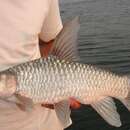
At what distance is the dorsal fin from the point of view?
3.43m

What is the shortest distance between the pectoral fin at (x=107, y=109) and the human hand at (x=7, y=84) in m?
0.58

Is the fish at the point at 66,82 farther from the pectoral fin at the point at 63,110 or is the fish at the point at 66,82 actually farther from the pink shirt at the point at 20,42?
the pink shirt at the point at 20,42

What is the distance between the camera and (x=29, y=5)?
3.57 metres

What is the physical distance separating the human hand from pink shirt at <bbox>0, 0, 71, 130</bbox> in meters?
0.31

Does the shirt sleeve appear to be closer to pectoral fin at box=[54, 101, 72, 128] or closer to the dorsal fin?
the dorsal fin

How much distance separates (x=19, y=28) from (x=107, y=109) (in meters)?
0.77

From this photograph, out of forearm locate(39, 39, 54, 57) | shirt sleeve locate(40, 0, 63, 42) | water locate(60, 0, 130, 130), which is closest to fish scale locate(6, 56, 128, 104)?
shirt sleeve locate(40, 0, 63, 42)

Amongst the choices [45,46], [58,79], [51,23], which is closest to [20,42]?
[58,79]

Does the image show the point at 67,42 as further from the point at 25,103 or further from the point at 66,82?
the point at 25,103

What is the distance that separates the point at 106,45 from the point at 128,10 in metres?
8.33

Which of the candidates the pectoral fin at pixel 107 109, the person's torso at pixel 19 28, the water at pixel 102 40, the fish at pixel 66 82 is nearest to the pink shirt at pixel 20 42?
the person's torso at pixel 19 28

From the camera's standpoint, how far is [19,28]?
354 centimetres

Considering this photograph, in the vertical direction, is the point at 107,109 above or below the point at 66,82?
below

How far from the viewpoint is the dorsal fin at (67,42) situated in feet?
11.2
